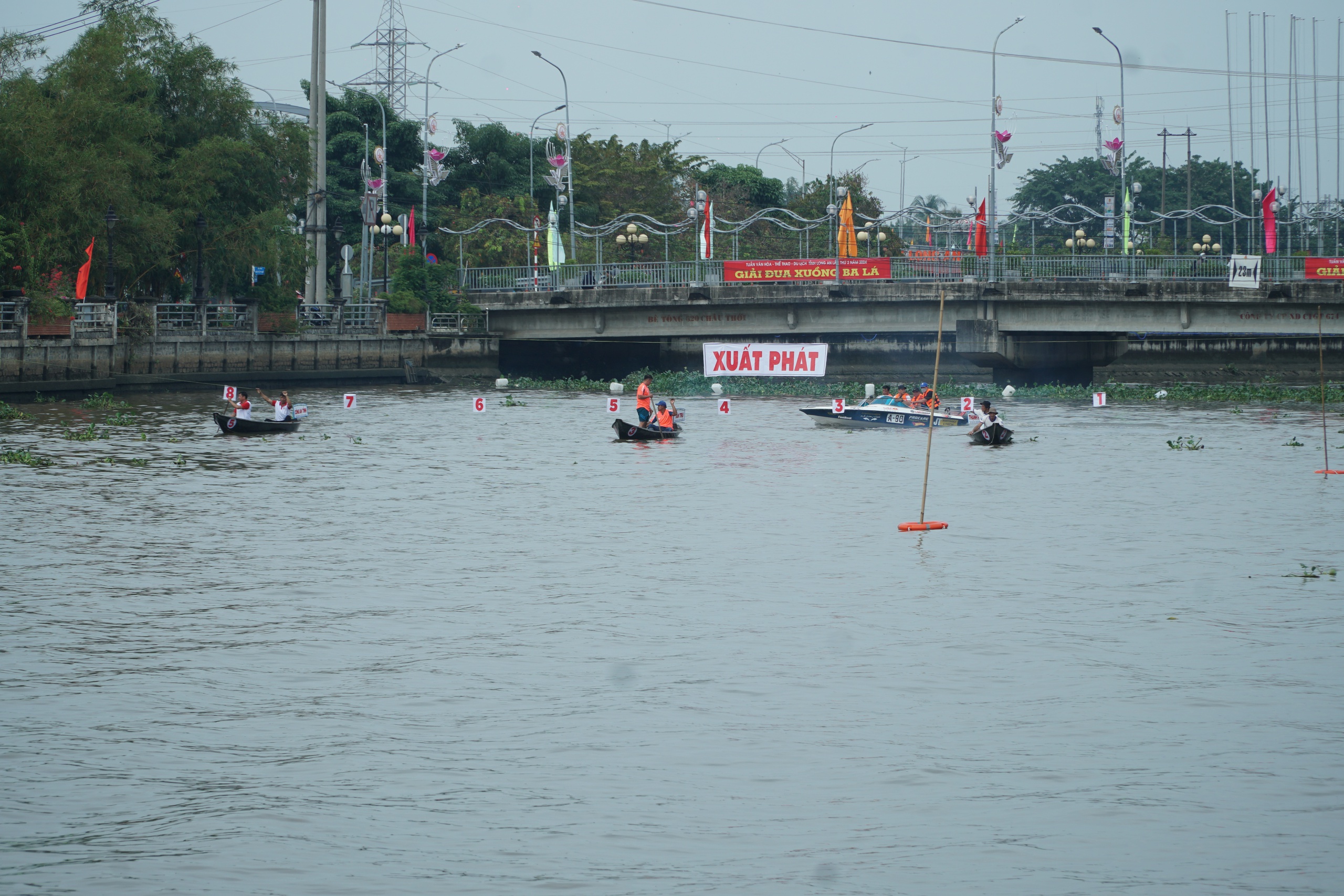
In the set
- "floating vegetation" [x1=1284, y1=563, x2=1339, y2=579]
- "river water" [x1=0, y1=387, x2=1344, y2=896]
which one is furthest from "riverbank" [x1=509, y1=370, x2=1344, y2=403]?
"floating vegetation" [x1=1284, y1=563, x2=1339, y2=579]

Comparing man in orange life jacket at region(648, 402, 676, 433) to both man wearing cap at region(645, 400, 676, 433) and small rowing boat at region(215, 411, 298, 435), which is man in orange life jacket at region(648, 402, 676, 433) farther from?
small rowing boat at region(215, 411, 298, 435)

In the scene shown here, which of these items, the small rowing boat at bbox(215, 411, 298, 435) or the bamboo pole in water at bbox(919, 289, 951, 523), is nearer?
the bamboo pole in water at bbox(919, 289, 951, 523)

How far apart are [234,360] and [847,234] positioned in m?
30.4

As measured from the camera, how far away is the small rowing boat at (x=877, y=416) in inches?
2004

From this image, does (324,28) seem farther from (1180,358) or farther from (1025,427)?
(1180,358)

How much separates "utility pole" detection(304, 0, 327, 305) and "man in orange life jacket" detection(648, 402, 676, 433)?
3375 cm

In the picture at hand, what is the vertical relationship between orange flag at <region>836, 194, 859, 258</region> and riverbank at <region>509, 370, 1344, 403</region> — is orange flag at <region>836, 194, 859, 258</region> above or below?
above

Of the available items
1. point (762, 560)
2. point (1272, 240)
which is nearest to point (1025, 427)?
point (1272, 240)

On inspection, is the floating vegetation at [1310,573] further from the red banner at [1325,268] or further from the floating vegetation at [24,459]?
the red banner at [1325,268]

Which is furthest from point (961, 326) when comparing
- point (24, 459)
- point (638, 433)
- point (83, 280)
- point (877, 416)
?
point (24, 459)

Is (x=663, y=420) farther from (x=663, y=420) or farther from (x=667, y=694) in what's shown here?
(x=667, y=694)

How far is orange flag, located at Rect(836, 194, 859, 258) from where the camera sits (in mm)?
70188

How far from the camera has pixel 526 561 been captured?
2433 centimetres

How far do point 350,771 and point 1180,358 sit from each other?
78905 mm
